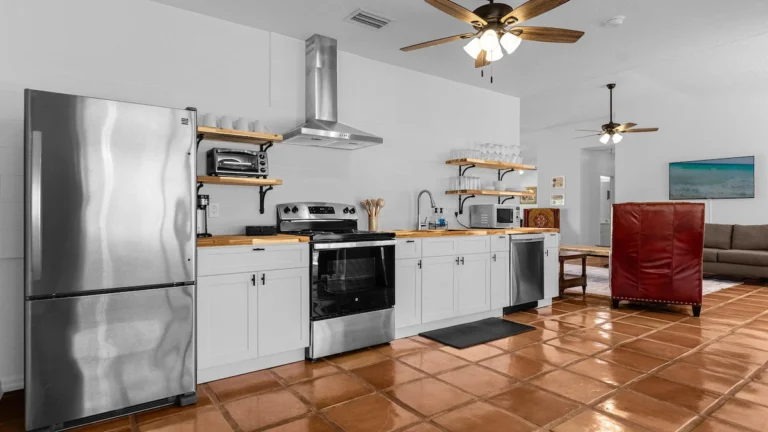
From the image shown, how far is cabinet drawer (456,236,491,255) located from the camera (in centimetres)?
421

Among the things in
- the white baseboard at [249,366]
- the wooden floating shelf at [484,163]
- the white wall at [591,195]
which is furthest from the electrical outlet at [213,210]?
the white wall at [591,195]

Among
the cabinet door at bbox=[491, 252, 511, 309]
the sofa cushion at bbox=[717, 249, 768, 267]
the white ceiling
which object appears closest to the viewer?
the white ceiling

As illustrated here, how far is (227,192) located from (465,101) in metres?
3.15

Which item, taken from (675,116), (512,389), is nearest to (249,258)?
(512,389)

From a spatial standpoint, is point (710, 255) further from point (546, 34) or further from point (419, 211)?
point (546, 34)

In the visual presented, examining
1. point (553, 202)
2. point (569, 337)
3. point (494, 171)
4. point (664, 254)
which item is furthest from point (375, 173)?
point (553, 202)

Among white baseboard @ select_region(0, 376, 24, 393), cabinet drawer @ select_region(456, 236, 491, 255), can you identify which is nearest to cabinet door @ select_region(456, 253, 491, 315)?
cabinet drawer @ select_region(456, 236, 491, 255)

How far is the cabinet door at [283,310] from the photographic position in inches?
119

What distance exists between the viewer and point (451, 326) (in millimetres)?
4207

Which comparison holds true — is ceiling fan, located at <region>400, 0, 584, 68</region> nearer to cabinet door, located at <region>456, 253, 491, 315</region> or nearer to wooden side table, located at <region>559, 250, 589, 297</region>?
cabinet door, located at <region>456, 253, 491, 315</region>

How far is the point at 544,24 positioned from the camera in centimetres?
375

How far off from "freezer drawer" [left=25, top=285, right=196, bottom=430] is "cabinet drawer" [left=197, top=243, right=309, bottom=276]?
0.26 m

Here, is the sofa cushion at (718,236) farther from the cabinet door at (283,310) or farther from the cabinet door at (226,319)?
the cabinet door at (226,319)

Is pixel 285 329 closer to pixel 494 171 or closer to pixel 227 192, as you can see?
pixel 227 192
